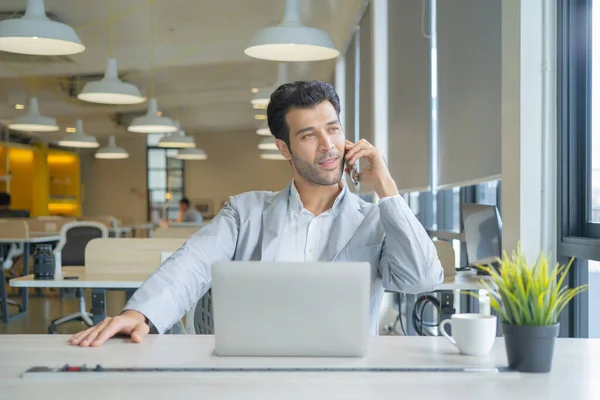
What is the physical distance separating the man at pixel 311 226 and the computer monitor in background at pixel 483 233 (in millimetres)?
1557

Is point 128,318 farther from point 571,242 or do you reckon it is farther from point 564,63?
point 564,63

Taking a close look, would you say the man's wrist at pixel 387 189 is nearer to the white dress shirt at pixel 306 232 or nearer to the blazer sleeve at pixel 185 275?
the white dress shirt at pixel 306 232

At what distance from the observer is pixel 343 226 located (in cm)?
211

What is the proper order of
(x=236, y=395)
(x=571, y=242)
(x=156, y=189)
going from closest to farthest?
(x=236, y=395) → (x=571, y=242) → (x=156, y=189)

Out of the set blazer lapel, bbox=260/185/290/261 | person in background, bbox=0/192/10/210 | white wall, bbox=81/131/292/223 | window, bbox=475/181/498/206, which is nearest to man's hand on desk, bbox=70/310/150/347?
blazer lapel, bbox=260/185/290/261

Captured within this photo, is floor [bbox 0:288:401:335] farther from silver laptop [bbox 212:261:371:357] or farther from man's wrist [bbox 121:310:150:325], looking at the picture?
silver laptop [bbox 212:261:371:357]

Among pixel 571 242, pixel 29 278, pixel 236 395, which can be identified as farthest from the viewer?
pixel 29 278

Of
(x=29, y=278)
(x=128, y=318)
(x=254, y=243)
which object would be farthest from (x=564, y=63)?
(x=29, y=278)

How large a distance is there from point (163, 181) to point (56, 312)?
47.3 ft

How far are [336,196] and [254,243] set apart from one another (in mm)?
287

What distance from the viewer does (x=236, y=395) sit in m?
1.21

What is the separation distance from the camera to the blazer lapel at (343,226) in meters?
2.09

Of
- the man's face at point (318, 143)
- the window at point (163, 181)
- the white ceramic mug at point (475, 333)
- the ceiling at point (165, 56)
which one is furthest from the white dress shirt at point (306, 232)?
the window at point (163, 181)

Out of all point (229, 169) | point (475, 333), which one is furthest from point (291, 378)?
point (229, 169)
